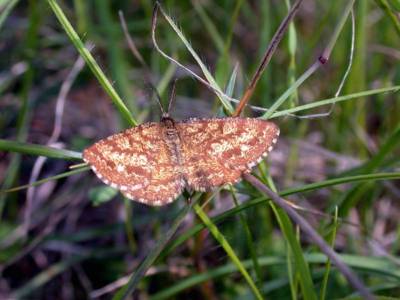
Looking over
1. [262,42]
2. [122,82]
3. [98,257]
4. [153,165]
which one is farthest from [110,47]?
[153,165]

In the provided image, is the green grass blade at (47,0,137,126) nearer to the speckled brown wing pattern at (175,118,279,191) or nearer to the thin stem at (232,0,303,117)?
the speckled brown wing pattern at (175,118,279,191)

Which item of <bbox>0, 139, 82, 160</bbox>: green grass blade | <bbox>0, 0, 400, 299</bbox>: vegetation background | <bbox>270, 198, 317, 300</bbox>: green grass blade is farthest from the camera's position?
<bbox>0, 0, 400, 299</bbox>: vegetation background

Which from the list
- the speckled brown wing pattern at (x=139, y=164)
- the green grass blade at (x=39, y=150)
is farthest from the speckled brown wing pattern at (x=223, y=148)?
the green grass blade at (x=39, y=150)

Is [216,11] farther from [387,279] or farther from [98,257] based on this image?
[387,279]

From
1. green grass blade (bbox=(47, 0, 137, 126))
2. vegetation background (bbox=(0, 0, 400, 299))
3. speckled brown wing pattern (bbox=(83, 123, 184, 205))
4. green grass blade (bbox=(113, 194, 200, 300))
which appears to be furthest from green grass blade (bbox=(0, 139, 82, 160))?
vegetation background (bbox=(0, 0, 400, 299))

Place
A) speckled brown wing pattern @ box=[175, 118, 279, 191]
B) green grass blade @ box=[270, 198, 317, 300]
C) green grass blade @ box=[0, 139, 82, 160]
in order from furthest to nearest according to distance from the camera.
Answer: speckled brown wing pattern @ box=[175, 118, 279, 191] → green grass blade @ box=[0, 139, 82, 160] → green grass blade @ box=[270, 198, 317, 300]

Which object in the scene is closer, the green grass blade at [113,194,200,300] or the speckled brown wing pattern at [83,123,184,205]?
the green grass blade at [113,194,200,300]

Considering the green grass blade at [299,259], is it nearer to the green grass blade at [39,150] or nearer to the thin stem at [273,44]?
the thin stem at [273,44]
